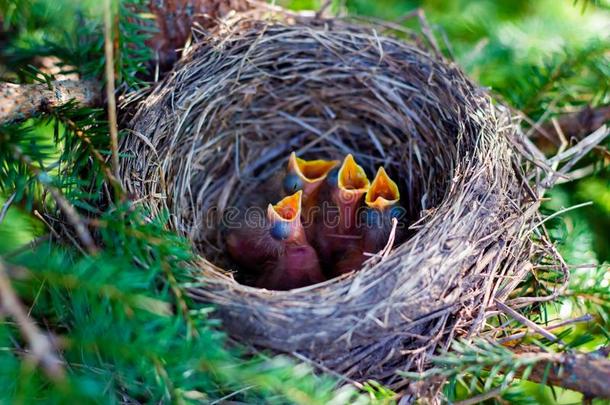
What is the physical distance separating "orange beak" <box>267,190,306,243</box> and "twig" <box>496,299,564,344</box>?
524mm

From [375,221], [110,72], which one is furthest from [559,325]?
[110,72]

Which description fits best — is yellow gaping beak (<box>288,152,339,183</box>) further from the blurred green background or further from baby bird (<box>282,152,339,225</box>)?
the blurred green background

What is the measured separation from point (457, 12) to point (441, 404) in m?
1.31

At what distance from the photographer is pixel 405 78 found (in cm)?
169

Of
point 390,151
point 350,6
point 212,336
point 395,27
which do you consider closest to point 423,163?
point 390,151

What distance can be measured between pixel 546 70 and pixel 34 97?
1.15 meters

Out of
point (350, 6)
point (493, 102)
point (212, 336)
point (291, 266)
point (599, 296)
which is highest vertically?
point (350, 6)

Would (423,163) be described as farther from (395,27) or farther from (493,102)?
(395,27)

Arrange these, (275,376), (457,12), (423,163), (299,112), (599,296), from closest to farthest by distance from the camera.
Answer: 1. (275,376)
2. (599,296)
3. (423,163)
4. (299,112)
5. (457,12)

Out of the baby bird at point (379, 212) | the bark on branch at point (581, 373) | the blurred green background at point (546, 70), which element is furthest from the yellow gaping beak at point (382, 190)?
the bark on branch at point (581, 373)

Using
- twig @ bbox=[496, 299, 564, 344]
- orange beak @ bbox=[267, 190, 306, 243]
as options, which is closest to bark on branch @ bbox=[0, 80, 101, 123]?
orange beak @ bbox=[267, 190, 306, 243]

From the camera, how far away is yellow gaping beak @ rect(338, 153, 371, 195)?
168cm

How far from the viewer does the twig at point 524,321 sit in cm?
116

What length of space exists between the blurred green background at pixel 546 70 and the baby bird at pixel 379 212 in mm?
352
